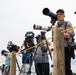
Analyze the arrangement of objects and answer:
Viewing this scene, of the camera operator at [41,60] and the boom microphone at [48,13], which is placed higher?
the boom microphone at [48,13]

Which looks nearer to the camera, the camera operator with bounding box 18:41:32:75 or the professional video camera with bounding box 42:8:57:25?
the professional video camera with bounding box 42:8:57:25

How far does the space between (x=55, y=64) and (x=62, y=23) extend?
87 centimetres

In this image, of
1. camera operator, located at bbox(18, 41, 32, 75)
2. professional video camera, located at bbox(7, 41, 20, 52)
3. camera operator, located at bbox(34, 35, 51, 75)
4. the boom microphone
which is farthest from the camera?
professional video camera, located at bbox(7, 41, 20, 52)

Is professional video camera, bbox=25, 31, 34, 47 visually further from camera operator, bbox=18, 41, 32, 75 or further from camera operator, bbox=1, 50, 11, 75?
camera operator, bbox=1, 50, 11, 75

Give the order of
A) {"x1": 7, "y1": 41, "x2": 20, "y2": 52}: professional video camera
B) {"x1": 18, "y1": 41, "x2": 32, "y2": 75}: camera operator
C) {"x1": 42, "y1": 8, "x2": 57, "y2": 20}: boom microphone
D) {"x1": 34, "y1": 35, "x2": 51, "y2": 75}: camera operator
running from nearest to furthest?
{"x1": 42, "y1": 8, "x2": 57, "y2": 20}: boom microphone, {"x1": 34, "y1": 35, "x2": 51, "y2": 75}: camera operator, {"x1": 18, "y1": 41, "x2": 32, "y2": 75}: camera operator, {"x1": 7, "y1": 41, "x2": 20, "y2": 52}: professional video camera

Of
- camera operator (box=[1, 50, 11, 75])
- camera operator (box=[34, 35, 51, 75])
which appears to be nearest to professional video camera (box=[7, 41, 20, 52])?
camera operator (box=[1, 50, 11, 75])

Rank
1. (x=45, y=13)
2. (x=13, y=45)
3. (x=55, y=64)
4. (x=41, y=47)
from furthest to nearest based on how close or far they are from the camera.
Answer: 1. (x=13, y=45)
2. (x=41, y=47)
3. (x=45, y=13)
4. (x=55, y=64)

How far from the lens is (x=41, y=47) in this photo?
4.73 m

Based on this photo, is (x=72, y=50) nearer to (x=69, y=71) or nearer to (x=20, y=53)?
(x=69, y=71)

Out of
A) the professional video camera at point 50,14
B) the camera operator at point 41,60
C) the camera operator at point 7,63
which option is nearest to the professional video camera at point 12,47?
the camera operator at point 7,63

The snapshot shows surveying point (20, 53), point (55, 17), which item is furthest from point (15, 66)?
point (55, 17)

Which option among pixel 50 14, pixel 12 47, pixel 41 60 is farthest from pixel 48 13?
pixel 12 47

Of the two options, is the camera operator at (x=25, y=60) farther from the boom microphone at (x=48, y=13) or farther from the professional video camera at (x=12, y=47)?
the boom microphone at (x=48, y=13)

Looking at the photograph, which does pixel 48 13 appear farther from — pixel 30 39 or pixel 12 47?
pixel 12 47
